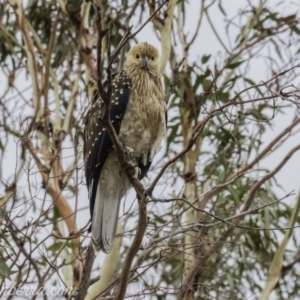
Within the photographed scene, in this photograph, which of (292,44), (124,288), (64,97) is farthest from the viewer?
(64,97)

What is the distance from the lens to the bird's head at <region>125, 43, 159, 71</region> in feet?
12.0

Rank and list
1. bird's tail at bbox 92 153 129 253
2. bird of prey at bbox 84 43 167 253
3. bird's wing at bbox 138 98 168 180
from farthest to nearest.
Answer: bird's wing at bbox 138 98 168 180, bird of prey at bbox 84 43 167 253, bird's tail at bbox 92 153 129 253

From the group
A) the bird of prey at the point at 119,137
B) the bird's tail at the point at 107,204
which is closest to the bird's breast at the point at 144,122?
the bird of prey at the point at 119,137

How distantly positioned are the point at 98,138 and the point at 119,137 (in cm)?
9

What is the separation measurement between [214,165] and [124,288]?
6.04ft

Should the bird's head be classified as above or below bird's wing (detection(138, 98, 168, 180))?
above

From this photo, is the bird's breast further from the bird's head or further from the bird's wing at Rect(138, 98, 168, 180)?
the bird's head

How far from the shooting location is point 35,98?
442 centimetres

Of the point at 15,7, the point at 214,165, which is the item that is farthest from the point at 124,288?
the point at 15,7

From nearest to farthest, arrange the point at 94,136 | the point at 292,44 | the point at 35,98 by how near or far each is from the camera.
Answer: the point at 94,136
the point at 35,98
the point at 292,44

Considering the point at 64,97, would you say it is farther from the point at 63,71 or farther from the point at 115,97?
the point at 115,97

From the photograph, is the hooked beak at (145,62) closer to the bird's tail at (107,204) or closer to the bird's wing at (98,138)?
the bird's wing at (98,138)

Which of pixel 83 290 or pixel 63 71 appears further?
pixel 63 71

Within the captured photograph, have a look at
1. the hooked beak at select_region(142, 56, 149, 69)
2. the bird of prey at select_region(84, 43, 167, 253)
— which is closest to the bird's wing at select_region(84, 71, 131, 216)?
the bird of prey at select_region(84, 43, 167, 253)
